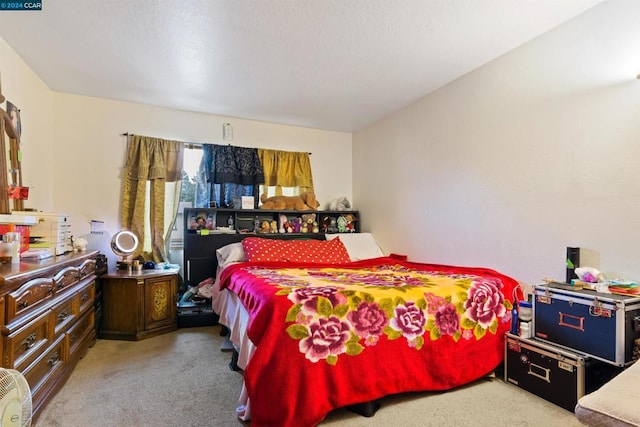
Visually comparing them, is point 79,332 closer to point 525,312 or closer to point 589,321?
point 525,312

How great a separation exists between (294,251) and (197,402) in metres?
1.70

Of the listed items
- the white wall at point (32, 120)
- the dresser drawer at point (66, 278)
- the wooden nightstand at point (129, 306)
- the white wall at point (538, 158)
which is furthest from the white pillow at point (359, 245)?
the white wall at point (32, 120)

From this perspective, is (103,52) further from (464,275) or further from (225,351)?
(464,275)

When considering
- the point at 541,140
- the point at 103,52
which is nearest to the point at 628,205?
the point at 541,140

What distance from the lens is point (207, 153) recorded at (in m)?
3.84

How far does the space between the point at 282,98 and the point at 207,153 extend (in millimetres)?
1155

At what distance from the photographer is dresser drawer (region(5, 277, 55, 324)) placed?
1.39 meters

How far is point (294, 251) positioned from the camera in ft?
11.0

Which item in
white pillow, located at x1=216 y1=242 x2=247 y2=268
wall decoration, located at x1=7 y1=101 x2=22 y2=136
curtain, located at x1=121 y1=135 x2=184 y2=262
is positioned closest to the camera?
wall decoration, located at x1=7 y1=101 x2=22 y2=136

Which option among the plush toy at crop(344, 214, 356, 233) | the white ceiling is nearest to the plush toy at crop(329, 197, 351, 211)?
the plush toy at crop(344, 214, 356, 233)

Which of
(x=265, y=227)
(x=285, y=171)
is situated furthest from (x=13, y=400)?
(x=285, y=171)

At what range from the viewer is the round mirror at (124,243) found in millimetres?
3152

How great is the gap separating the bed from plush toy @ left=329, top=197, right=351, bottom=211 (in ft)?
6.36

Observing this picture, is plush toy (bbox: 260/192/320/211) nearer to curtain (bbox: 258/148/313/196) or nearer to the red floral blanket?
curtain (bbox: 258/148/313/196)
